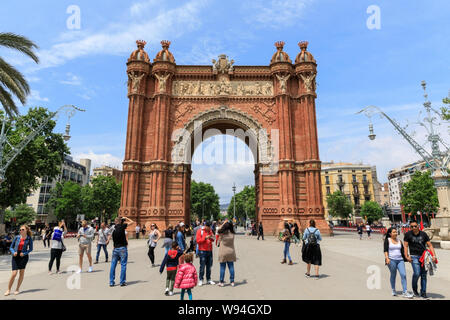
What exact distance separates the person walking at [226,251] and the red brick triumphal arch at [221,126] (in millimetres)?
20453

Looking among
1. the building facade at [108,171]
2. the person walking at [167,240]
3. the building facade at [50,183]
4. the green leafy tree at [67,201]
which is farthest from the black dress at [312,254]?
the building facade at [108,171]

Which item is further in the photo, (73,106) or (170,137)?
(170,137)

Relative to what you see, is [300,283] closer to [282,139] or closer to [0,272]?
[0,272]

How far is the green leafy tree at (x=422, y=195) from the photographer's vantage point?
49.0 m

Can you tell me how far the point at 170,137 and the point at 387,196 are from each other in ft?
384

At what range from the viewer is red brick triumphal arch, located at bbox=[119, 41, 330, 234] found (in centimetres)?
2800

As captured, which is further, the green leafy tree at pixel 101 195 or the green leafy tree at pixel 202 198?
the green leafy tree at pixel 202 198

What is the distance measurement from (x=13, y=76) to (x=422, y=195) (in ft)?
194

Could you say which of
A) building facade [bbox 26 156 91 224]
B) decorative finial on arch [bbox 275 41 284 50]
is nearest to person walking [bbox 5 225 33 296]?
decorative finial on arch [bbox 275 41 284 50]

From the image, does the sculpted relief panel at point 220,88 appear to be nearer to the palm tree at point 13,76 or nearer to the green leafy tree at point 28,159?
the green leafy tree at point 28,159

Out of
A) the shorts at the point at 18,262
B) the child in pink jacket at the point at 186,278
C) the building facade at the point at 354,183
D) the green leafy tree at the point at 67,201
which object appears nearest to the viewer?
the child in pink jacket at the point at 186,278

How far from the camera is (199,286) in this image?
24.9 ft

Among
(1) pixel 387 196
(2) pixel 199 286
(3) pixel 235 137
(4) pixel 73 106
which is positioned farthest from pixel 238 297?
(1) pixel 387 196

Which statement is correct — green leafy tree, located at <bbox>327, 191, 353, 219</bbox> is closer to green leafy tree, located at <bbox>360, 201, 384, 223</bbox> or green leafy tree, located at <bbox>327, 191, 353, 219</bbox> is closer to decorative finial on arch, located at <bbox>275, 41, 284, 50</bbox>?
A: green leafy tree, located at <bbox>360, 201, 384, 223</bbox>
